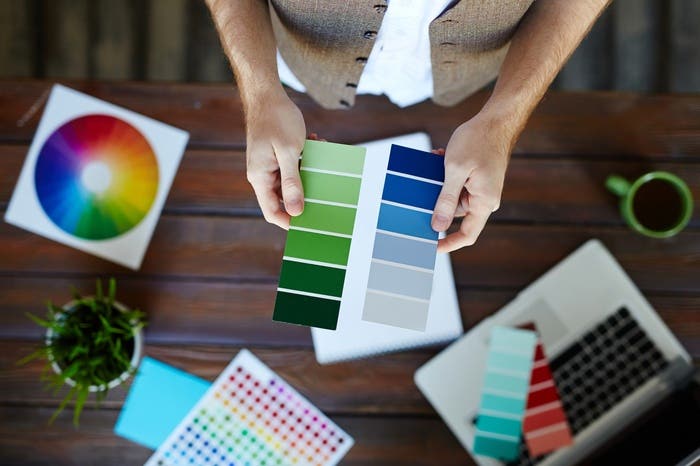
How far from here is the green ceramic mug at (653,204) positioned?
127 cm

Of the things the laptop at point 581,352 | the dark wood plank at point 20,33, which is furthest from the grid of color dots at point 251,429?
the dark wood plank at point 20,33

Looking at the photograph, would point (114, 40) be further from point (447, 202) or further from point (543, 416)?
point (543, 416)

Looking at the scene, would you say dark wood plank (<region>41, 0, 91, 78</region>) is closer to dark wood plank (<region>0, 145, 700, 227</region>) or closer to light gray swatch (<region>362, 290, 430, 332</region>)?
dark wood plank (<region>0, 145, 700, 227</region>)

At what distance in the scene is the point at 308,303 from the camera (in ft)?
3.00

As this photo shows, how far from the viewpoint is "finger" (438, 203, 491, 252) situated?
92cm

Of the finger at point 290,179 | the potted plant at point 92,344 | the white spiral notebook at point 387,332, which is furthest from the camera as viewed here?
the white spiral notebook at point 387,332

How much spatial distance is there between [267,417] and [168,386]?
211 millimetres

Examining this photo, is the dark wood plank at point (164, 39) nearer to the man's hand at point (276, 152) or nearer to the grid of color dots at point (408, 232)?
the man's hand at point (276, 152)

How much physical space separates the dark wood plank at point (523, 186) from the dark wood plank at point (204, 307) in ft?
0.53

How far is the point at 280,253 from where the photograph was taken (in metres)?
1.32

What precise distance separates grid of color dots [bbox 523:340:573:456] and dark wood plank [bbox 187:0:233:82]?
1.10m

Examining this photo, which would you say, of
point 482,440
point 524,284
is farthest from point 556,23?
point 482,440

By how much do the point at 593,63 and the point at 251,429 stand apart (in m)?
1.29

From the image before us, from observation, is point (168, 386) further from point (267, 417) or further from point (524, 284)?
point (524, 284)
